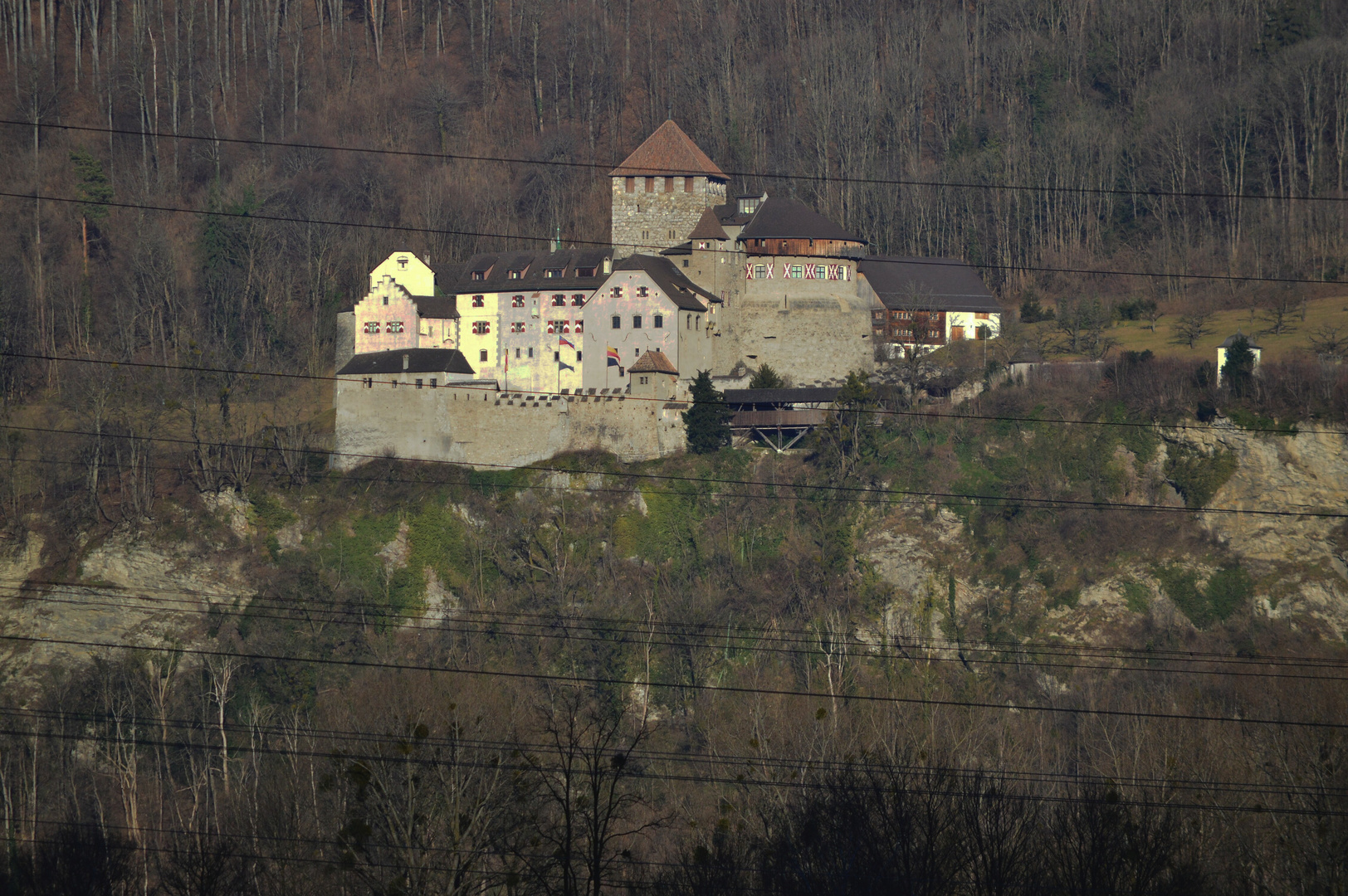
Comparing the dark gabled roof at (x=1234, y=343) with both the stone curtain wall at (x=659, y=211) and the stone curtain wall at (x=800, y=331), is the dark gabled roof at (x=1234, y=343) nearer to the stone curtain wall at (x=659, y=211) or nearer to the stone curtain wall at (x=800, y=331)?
the stone curtain wall at (x=800, y=331)

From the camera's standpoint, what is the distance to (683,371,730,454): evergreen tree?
64.3 meters

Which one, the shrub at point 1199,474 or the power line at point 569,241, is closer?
the shrub at point 1199,474

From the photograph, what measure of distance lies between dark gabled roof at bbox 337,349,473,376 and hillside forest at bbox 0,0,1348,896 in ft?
10.8

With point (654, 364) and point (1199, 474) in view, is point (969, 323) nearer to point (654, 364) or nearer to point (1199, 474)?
point (654, 364)

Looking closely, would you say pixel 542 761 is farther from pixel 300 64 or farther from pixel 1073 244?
pixel 300 64

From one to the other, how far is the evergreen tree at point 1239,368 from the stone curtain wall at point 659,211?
75.2 feet

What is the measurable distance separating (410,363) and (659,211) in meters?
13.4

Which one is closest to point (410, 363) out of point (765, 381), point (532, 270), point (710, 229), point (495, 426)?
point (495, 426)

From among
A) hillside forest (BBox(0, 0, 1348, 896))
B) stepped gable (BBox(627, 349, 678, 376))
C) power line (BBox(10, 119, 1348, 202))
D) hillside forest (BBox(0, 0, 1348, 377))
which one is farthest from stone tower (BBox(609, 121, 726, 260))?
stepped gable (BBox(627, 349, 678, 376))

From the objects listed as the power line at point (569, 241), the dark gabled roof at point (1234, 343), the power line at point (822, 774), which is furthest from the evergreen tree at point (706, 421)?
the dark gabled roof at point (1234, 343)

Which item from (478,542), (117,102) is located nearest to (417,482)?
(478,542)

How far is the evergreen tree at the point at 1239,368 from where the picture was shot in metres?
60.5

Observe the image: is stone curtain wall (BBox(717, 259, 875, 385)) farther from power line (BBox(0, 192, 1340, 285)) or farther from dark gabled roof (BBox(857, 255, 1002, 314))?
power line (BBox(0, 192, 1340, 285))

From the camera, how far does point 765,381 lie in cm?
6700
